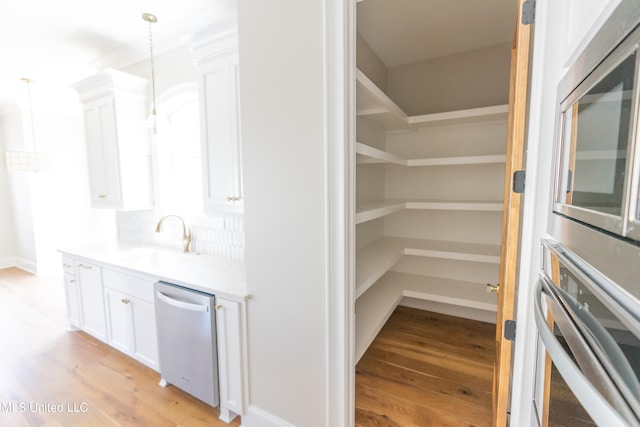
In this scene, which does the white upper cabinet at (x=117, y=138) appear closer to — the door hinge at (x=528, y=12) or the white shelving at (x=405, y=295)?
the white shelving at (x=405, y=295)

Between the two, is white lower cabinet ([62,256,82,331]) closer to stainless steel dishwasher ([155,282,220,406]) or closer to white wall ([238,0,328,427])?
stainless steel dishwasher ([155,282,220,406])

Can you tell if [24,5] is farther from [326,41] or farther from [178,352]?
[178,352]

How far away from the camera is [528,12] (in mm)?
971

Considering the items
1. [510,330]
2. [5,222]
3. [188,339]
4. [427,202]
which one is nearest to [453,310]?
[427,202]

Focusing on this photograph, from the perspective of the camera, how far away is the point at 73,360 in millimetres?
2406

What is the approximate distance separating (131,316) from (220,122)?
68.2 inches

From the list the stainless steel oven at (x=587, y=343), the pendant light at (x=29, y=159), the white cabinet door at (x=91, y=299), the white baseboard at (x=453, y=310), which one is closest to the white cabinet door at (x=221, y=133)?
the white cabinet door at (x=91, y=299)

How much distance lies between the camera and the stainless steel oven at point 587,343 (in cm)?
40

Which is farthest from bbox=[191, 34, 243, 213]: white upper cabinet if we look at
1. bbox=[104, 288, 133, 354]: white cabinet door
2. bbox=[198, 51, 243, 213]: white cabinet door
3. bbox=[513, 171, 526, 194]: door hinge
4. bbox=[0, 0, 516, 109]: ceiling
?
bbox=[513, 171, 526, 194]: door hinge

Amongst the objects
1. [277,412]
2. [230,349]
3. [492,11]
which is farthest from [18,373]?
[492,11]

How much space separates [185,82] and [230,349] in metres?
2.42

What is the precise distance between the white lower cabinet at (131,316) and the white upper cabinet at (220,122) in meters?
0.88

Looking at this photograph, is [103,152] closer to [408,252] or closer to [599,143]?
[408,252]

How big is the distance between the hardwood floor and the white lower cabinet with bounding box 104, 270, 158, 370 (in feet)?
0.54
